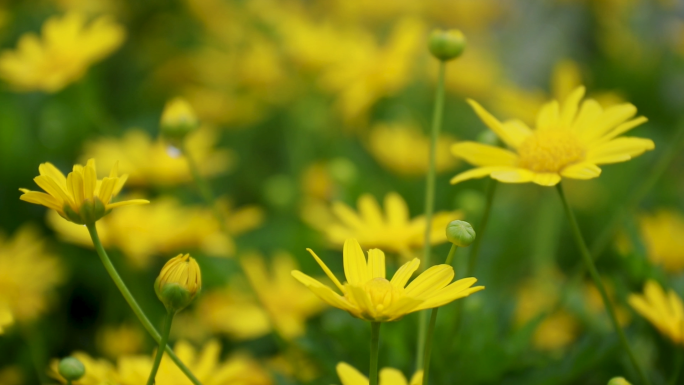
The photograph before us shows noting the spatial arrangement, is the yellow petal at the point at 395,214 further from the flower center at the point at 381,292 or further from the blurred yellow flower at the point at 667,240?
the blurred yellow flower at the point at 667,240

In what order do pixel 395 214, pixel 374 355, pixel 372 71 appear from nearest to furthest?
1. pixel 374 355
2. pixel 395 214
3. pixel 372 71

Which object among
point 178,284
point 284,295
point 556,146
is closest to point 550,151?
point 556,146

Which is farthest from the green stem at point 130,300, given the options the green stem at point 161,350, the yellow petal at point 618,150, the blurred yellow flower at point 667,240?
the blurred yellow flower at point 667,240

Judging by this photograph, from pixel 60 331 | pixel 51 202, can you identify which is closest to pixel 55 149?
pixel 60 331

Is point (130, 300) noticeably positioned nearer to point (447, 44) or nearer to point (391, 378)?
point (391, 378)

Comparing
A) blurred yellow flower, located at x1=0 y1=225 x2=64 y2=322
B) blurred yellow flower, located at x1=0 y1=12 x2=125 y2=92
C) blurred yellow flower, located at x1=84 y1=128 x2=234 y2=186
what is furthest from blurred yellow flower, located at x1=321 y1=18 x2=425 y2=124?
blurred yellow flower, located at x1=0 y1=225 x2=64 y2=322

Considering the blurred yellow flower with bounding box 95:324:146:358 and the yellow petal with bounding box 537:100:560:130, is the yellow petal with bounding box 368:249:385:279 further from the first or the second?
the blurred yellow flower with bounding box 95:324:146:358

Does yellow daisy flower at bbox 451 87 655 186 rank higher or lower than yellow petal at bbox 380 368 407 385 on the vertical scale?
higher

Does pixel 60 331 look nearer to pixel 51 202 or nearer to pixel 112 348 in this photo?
pixel 112 348
